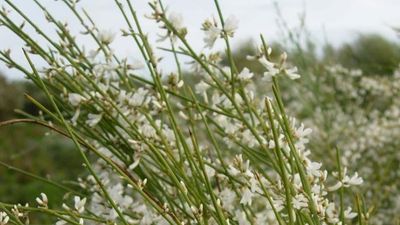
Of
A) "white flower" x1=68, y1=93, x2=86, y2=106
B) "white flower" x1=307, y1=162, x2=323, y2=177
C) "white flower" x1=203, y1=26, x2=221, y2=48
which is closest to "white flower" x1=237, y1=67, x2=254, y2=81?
"white flower" x1=203, y1=26, x2=221, y2=48

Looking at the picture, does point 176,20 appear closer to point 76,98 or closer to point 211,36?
point 211,36

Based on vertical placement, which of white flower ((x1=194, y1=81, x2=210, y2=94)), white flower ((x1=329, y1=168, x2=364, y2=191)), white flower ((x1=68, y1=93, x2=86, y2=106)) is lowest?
white flower ((x1=329, y1=168, x2=364, y2=191))

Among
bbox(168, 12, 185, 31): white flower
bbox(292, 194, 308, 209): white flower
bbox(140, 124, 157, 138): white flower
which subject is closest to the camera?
bbox(292, 194, 308, 209): white flower

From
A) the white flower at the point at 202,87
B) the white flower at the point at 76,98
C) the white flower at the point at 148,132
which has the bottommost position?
the white flower at the point at 148,132

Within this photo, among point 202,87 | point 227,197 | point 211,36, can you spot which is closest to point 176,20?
point 211,36

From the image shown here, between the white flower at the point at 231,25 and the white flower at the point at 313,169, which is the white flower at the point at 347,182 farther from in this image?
the white flower at the point at 231,25

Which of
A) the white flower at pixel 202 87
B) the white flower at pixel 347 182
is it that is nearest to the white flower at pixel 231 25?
the white flower at pixel 202 87

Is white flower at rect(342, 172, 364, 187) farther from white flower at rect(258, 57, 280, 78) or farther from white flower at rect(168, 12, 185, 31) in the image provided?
white flower at rect(168, 12, 185, 31)

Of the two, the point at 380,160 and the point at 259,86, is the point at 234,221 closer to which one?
the point at 380,160
